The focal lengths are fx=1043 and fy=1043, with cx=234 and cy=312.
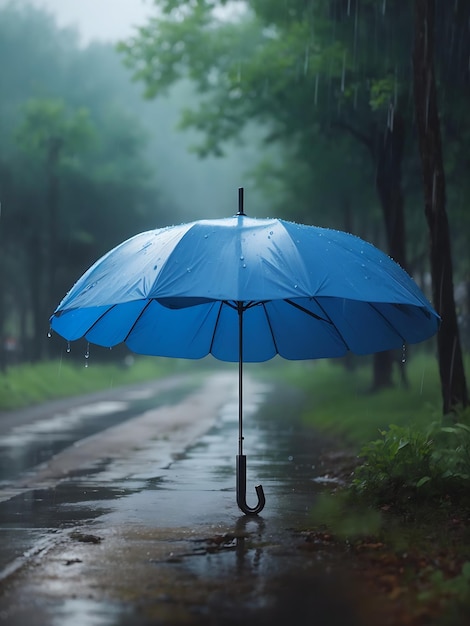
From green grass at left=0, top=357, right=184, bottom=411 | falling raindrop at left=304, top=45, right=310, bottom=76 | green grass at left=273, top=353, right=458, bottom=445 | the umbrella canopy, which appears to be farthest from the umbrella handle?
green grass at left=0, top=357, right=184, bottom=411

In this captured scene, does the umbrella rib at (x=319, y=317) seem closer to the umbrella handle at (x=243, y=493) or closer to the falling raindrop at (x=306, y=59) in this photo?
the umbrella handle at (x=243, y=493)

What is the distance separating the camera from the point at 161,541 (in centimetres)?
895

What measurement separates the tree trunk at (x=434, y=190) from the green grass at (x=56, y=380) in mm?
17456

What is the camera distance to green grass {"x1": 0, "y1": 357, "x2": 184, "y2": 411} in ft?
107

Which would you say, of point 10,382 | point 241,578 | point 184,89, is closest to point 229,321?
point 241,578

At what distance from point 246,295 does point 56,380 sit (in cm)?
3247

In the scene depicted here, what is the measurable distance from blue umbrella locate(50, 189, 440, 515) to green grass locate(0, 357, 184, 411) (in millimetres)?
19115

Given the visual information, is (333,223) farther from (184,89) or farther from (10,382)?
(184,89)

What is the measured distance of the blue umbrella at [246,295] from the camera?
8.39 m

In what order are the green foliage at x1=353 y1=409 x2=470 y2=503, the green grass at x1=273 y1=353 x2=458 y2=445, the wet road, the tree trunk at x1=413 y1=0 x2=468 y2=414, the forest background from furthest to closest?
the forest background < the green grass at x1=273 y1=353 x2=458 y2=445 < the tree trunk at x1=413 y1=0 x2=468 y2=414 < the green foliage at x1=353 y1=409 x2=470 y2=503 < the wet road

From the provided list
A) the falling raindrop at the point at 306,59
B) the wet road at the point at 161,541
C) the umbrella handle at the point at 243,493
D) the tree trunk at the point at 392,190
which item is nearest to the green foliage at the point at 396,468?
the wet road at the point at 161,541

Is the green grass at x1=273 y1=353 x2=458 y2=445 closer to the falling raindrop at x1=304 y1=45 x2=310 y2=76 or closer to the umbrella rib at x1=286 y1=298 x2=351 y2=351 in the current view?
the umbrella rib at x1=286 y1=298 x2=351 y2=351

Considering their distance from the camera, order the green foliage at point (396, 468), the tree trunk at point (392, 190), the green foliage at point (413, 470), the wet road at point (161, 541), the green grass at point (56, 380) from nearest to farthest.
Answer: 1. the wet road at point (161, 541)
2. the green foliage at point (413, 470)
3. the green foliage at point (396, 468)
4. the tree trunk at point (392, 190)
5. the green grass at point (56, 380)

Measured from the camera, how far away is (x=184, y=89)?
255 ft
